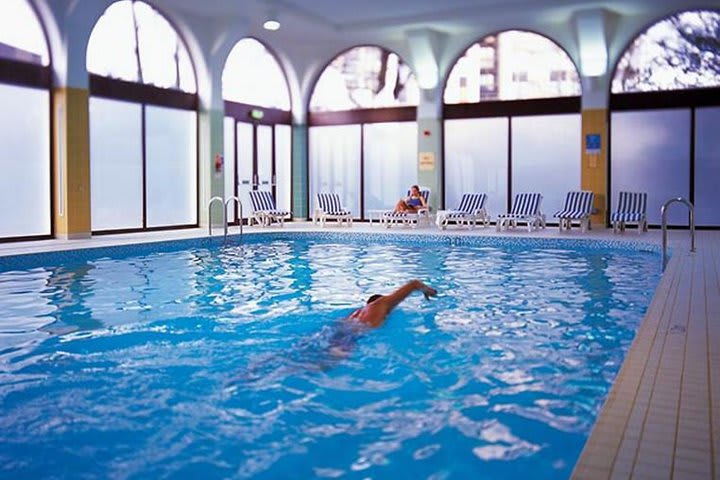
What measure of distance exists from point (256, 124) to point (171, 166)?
9.12ft

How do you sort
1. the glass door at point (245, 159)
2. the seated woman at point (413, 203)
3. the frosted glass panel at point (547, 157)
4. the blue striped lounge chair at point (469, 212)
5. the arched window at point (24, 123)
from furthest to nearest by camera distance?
the glass door at point (245, 159) < the frosted glass panel at point (547, 157) < the seated woman at point (413, 203) < the blue striped lounge chair at point (469, 212) < the arched window at point (24, 123)

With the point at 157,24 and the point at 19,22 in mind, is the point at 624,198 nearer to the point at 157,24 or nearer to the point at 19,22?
the point at 157,24

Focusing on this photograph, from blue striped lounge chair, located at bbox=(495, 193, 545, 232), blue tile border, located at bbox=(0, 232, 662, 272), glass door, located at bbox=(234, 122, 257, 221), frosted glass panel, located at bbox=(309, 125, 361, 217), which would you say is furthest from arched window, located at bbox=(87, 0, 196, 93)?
blue striped lounge chair, located at bbox=(495, 193, 545, 232)

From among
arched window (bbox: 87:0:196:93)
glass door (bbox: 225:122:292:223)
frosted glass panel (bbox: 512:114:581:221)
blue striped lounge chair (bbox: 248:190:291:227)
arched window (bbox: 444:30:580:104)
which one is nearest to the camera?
arched window (bbox: 87:0:196:93)

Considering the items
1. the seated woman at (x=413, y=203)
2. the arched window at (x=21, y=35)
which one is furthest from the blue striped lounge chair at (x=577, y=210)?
the arched window at (x=21, y=35)

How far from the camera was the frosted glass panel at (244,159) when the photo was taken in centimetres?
1564

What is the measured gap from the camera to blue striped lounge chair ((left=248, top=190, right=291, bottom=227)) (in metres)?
14.7

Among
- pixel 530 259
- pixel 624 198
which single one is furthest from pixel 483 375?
pixel 624 198

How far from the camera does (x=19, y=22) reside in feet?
34.5

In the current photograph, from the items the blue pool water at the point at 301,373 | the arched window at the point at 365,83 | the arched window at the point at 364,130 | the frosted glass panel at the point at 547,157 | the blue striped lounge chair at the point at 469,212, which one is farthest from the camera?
the arched window at the point at 364,130

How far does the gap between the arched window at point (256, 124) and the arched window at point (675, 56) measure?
7.33 m

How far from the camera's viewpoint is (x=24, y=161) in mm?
10859

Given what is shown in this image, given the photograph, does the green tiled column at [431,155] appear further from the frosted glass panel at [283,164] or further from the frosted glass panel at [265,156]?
the frosted glass panel at [265,156]

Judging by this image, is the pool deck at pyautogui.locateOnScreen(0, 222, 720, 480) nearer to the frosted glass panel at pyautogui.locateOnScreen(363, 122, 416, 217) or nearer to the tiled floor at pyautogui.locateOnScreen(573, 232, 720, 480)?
the tiled floor at pyautogui.locateOnScreen(573, 232, 720, 480)
